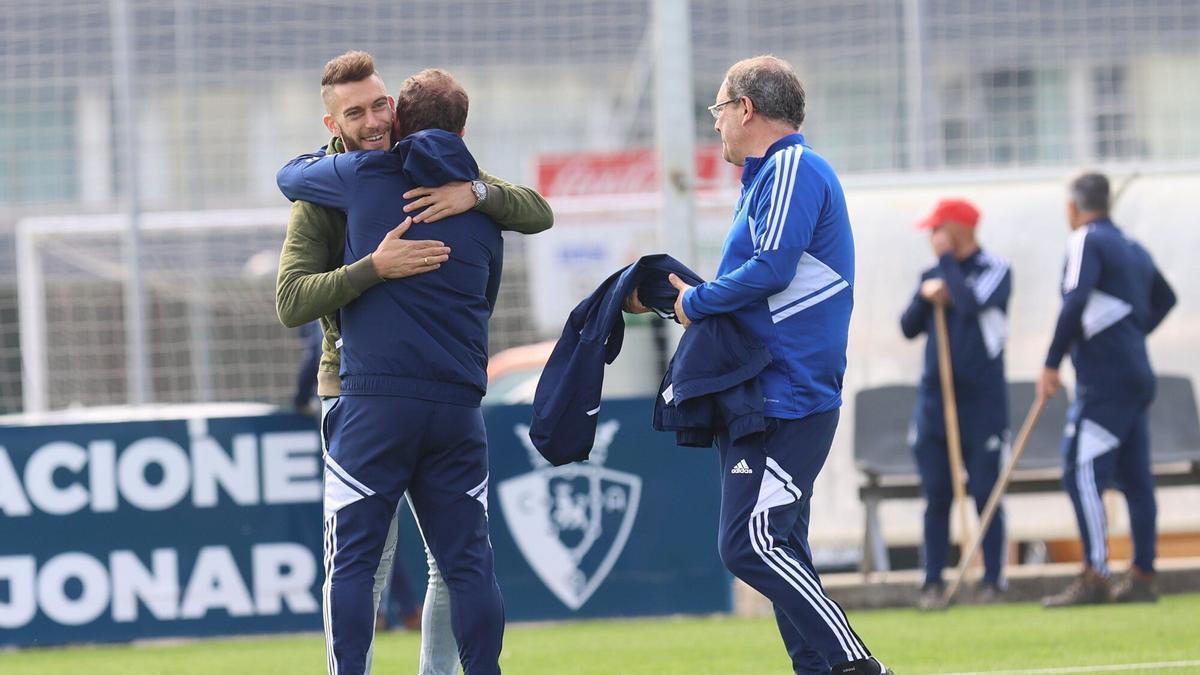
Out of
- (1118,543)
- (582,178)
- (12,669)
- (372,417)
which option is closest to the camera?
(372,417)

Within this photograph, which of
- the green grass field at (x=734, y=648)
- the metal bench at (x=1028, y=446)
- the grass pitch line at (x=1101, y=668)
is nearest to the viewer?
the grass pitch line at (x=1101, y=668)

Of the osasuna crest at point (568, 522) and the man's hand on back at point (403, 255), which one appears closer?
the man's hand on back at point (403, 255)

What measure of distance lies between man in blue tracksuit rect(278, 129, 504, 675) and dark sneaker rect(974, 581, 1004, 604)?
4653 millimetres

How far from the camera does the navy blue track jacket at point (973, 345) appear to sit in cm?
880

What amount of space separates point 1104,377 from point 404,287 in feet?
15.5

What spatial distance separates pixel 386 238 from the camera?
469 centimetres

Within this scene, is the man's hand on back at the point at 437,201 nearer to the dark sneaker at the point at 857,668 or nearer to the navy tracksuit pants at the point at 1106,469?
the dark sneaker at the point at 857,668

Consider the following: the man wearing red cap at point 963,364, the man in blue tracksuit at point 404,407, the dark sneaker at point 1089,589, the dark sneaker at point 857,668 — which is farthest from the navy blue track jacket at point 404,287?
the dark sneaker at point 1089,589

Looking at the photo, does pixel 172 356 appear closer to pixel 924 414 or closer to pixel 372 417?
pixel 924 414

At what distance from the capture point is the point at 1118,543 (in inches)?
417

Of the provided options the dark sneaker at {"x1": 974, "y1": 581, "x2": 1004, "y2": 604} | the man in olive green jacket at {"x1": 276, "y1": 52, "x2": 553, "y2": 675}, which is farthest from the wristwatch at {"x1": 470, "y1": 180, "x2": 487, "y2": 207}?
the dark sneaker at {"x1": 974, "y1": 581, "x2": 1004, "y2": 604}

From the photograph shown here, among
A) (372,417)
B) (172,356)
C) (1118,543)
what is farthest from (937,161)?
(372,417)

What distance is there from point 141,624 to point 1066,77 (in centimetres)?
665

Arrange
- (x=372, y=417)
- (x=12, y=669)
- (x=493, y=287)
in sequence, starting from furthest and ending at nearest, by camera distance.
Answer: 1. (x=12, y=669)
2. (x=493, y=287)
3. (x=372, y=417)
